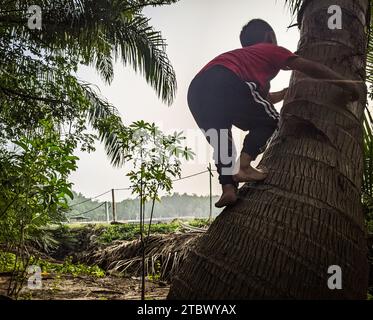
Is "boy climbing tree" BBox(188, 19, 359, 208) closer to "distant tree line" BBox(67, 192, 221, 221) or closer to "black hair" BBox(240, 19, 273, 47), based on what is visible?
"black hair" BBox(240, 19, 273, 47)

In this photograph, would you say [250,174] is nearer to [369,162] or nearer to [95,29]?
[369,162]

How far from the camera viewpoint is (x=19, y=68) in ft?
Result: 14.5

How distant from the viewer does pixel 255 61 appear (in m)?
1.93

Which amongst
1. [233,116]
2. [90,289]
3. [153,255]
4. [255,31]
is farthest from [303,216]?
[153,255]

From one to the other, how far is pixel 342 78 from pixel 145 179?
6.01 feet

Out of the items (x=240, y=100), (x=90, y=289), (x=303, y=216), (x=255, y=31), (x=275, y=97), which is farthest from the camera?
(x=90, y=289)

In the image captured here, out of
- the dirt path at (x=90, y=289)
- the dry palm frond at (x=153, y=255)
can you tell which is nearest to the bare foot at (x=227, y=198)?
the dirt path at (x=90, y=289)

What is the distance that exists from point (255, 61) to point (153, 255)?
12.2 ft

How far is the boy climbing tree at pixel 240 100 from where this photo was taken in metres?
1.80

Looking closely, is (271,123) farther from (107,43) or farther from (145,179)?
(107,43)

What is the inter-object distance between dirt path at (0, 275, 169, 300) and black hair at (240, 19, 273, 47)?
8.31ft

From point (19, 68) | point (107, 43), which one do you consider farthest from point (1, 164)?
point (107, 43)

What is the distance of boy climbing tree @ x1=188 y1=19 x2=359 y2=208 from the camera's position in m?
1.80

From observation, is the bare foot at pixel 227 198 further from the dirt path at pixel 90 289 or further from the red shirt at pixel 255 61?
the dirt path at pixel 90 289
